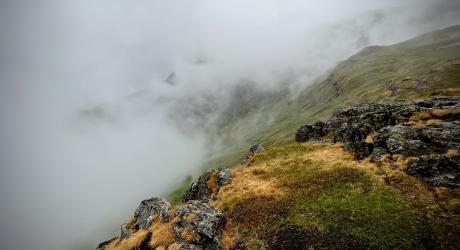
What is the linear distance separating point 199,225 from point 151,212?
12.9 meters

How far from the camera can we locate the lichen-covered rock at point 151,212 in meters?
39.9

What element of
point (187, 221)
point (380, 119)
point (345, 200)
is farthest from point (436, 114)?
point (187, 221)

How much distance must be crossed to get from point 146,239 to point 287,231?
17299 millimetres

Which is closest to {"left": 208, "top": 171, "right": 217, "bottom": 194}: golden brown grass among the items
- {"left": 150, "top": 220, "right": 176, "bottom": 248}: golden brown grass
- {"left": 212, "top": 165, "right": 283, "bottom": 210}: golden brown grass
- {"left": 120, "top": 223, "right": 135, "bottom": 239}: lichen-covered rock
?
{"left": 212, "top": 165, "right": 283, "bottom": 210}: golden brown grass

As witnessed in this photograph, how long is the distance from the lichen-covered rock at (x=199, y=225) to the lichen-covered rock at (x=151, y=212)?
13.0 ft

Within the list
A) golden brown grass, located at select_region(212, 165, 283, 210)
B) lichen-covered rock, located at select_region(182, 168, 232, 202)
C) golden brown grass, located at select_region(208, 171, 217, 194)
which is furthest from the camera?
golden brown grass, located at select_region(208, 171, 217, 194)

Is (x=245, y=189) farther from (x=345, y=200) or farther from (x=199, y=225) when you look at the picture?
(x=345, y=200)

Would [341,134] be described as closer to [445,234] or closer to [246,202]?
[246,202]

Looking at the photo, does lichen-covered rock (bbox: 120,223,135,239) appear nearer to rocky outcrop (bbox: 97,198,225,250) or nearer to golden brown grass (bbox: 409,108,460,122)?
rocky outcrop (bbox: 97,198,225,250)

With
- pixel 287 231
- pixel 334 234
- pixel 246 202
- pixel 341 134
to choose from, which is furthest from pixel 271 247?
pixel 341 134

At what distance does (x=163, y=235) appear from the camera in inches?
1339

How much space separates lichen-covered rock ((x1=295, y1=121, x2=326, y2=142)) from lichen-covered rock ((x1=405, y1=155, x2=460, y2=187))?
4108 cm

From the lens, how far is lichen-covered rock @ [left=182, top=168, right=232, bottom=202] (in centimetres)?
4757

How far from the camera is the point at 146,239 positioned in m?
35.6
